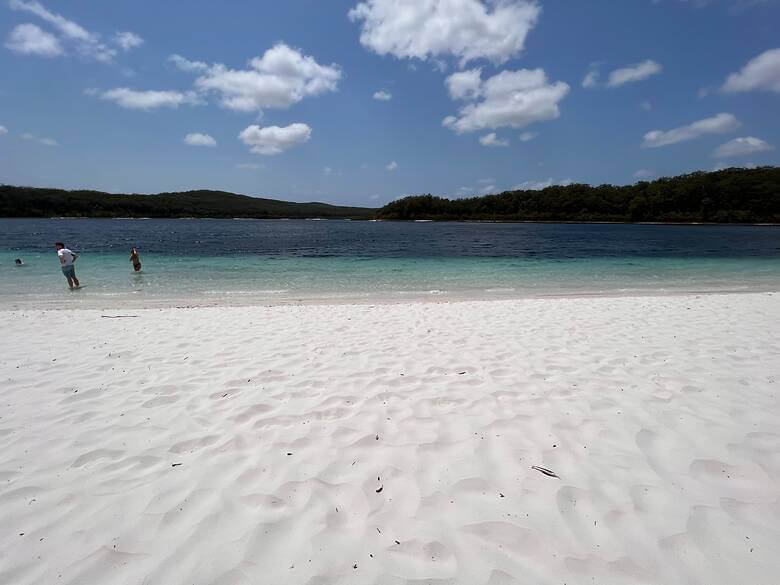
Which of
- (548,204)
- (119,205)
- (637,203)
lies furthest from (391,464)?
(119,205)

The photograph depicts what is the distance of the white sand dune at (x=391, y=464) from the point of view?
220 cm

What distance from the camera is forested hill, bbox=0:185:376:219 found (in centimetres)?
13225

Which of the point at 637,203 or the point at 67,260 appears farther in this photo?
the point at 637,203

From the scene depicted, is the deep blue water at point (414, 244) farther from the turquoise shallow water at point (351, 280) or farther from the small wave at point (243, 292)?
the small wave at point (243, 292)

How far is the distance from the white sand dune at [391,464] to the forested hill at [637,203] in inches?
5955

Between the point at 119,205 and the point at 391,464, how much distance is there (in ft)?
620

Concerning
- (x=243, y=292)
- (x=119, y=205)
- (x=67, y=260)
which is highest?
(x=119, y=205)

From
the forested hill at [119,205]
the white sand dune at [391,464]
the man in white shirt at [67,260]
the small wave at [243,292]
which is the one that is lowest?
the small wave at [243,292]

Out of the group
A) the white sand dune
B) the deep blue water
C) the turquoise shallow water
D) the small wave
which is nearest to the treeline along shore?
the deep blue water

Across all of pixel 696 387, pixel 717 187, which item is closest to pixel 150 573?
pixel 696 387

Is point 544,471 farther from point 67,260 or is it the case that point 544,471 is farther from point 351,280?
point 67,260

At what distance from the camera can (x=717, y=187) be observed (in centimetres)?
12425

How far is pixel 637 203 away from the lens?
13188 cm

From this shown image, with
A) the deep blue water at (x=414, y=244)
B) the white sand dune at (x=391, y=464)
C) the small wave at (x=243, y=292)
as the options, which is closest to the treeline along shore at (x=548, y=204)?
the deep blue water at (x=414, y=244)
